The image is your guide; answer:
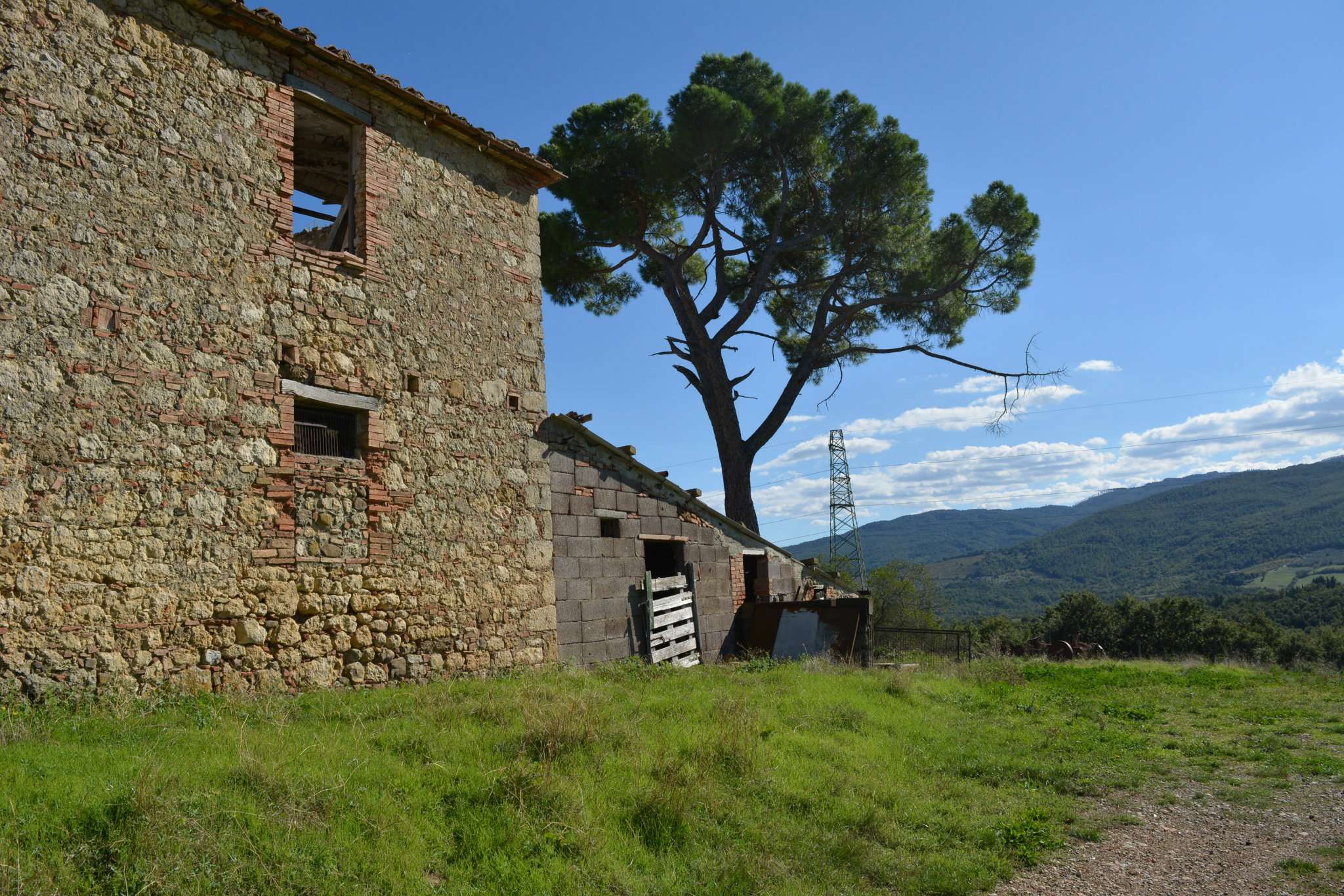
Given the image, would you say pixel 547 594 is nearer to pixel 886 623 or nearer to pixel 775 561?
pixel 775 561

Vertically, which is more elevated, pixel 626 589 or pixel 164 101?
pixel 164 101

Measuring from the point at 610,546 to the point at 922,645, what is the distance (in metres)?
8.15

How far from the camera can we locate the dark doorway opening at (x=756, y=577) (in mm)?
14172

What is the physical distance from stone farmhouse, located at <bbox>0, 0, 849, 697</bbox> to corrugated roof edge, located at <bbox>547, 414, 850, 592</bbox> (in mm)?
141

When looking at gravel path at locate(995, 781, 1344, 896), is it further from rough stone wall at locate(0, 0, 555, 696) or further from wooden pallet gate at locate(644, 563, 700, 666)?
wooden pallet gate at locate(644, 563, 700, 666)

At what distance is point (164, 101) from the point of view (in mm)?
6984

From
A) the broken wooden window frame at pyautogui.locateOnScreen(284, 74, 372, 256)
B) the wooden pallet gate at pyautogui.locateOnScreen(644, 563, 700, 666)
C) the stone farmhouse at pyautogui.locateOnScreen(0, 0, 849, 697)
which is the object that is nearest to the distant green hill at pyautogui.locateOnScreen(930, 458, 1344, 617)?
the wooden pallet gate at pyautogui.locateOnScreen(644, 563, 700, 666)

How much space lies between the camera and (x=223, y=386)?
7062 mm

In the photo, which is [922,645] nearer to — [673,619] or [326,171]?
[673,619]

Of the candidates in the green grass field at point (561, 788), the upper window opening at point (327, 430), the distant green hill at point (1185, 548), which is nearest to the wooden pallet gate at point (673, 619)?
the green grass field at point (561, 788)

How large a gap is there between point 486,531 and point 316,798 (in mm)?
5059

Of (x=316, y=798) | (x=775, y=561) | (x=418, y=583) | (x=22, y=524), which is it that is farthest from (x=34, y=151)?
(x=775, y=561)

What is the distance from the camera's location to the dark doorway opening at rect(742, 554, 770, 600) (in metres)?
14.2

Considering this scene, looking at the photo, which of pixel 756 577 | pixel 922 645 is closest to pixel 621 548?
pixel 756 577
